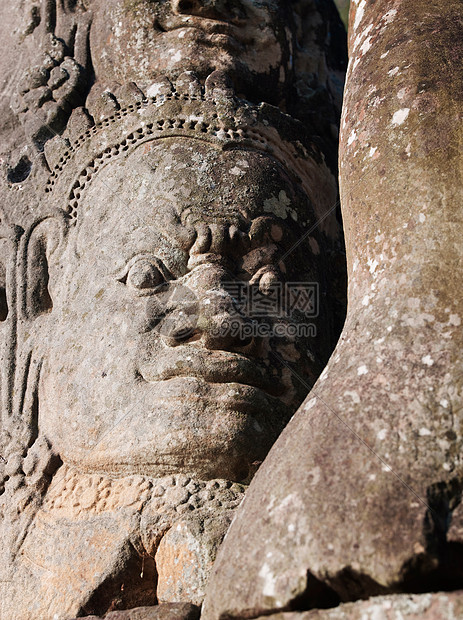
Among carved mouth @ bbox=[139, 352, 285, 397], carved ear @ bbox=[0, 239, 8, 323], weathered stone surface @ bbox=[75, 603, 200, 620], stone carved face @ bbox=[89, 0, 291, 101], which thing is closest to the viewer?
weathered stone surface @ bbox=[75, 603, 200, 620]

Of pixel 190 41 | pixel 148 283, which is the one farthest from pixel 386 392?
pixel 190 41

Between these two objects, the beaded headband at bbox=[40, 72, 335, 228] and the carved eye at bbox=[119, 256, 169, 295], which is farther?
the beaded headband at bbox=[40, 72, 335, 228]

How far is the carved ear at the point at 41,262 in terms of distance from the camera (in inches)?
129

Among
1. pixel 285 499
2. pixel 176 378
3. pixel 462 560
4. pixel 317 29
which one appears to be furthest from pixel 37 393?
pixel 317 29

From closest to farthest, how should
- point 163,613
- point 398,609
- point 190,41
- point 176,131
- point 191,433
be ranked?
1. point 398,609
2. point 163,613
3. point 191,433
4. point 176,131
5. point 190,41

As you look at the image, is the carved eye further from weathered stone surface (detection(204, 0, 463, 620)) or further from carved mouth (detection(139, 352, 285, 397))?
weathered stone surface (detection(204, 0, 463, 620))

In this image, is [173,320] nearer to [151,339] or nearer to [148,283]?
[151,339]

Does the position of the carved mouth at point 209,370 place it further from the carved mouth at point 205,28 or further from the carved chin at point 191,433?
the carved mouth at point 205,28

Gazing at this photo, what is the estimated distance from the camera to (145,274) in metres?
2.84

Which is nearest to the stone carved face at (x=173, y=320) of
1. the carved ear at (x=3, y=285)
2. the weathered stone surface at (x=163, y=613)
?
the carved ear at (x=3, y=285)

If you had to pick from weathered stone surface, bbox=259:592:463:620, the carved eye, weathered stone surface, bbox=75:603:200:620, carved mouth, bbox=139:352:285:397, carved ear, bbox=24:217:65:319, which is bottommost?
weathered stone surface, bbox=75:603:200:620

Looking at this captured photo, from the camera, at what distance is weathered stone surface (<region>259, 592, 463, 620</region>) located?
4.88 ft

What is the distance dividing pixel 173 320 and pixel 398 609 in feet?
4.71

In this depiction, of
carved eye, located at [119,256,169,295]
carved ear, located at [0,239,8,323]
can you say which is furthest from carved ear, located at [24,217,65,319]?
carved eye, located at [119,256,169,295]
